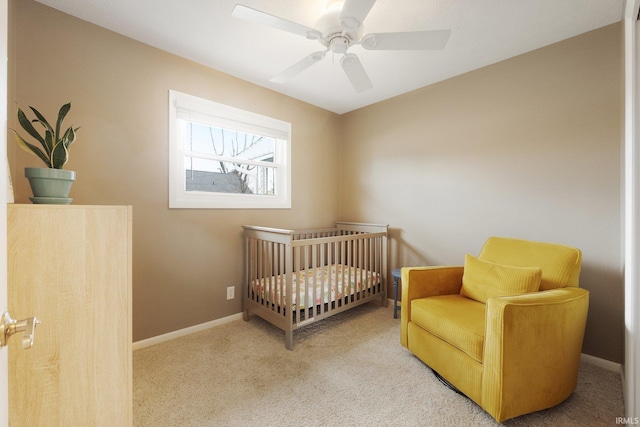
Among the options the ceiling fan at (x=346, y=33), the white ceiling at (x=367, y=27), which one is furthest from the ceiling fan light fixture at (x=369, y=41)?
the white ceiling at (x=367, y=27)

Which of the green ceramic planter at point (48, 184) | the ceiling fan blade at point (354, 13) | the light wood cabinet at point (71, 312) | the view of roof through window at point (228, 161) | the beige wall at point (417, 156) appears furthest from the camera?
the view of roof through window at point (228, 161)

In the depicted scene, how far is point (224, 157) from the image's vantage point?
2676 mm

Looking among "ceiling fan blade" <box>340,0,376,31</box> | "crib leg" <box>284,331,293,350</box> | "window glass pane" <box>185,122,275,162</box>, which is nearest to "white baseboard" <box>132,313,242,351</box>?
"crib leg" <box>284,331,293,350</box>

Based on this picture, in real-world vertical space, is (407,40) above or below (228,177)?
above

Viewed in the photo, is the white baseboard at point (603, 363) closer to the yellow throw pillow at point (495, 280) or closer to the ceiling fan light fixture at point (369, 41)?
the yellow throw pillow at point (495, 280)

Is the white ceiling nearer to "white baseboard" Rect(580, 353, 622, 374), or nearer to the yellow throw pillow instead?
the yellow throw pillow

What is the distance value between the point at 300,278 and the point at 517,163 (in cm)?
223

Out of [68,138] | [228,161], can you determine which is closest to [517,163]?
[228,161]

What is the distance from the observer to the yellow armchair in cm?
133

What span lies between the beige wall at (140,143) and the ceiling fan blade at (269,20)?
1.25 metres

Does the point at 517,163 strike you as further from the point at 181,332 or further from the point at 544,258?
the point at 181,332

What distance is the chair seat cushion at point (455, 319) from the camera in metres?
1.49

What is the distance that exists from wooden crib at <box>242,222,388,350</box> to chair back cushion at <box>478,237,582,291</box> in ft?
3.70

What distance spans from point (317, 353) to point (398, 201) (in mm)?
1852
